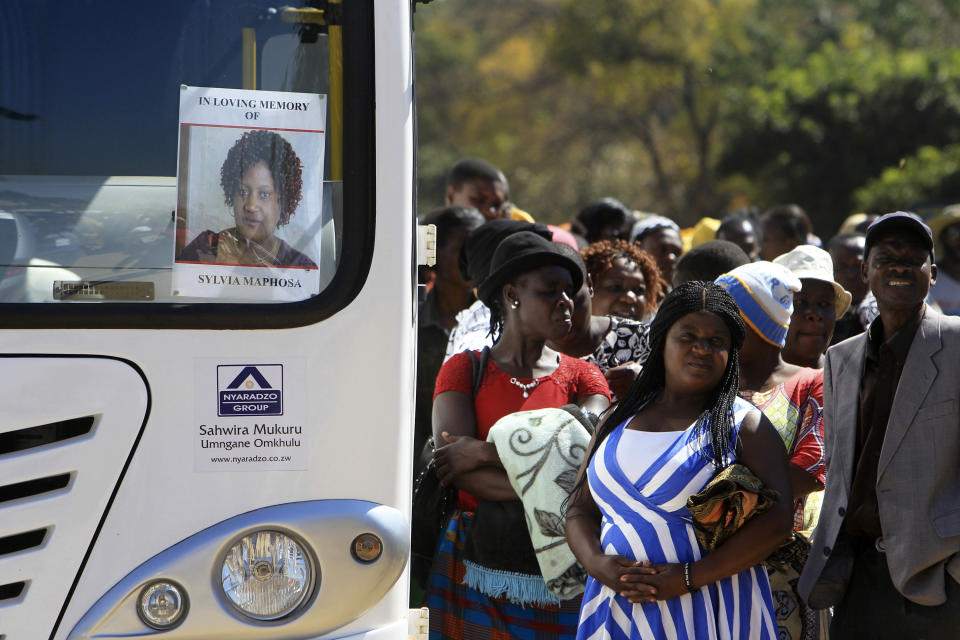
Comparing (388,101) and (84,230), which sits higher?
(388,101)

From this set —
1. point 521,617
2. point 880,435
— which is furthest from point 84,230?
point 880,435

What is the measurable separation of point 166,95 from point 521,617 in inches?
83.5

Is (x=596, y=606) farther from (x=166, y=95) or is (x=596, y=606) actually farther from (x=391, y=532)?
(x=166, y=95)

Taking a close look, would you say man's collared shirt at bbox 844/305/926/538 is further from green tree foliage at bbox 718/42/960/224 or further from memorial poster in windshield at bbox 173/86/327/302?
green tree foliage at bbox 718/42/960/224

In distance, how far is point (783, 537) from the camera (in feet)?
10.8

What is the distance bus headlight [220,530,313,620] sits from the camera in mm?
2826

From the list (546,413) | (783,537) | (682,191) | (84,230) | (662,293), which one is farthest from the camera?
(682,191)

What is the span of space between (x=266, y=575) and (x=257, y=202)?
94cm

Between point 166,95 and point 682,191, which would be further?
point 682,191

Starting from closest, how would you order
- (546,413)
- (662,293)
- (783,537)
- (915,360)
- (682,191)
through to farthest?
1. (783,537)
2. (915,360)
3. (546,413)
4. (662,293)
5. (682,191)

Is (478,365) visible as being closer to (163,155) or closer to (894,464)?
(894,464)

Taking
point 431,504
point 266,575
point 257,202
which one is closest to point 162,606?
point 266,575

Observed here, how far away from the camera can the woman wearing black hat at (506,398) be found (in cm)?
396

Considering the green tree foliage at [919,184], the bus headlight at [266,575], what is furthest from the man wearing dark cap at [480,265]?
the green tree foliage at [919,184]
